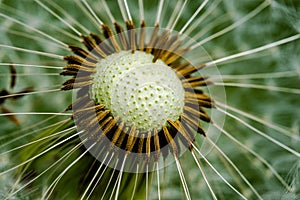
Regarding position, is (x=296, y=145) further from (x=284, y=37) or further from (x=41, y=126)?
(x=41, y=126)

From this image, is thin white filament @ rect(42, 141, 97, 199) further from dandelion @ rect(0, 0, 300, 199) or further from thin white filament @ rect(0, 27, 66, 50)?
thin white filament @ rect(0, 27, 66, 50)

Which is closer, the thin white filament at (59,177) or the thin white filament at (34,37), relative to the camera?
the thin white filament at (59,177)

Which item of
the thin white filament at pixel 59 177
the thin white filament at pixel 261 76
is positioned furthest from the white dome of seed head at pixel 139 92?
the thin white filament at pixel 261 76

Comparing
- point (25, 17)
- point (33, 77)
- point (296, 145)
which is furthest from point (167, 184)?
point (25, 17)

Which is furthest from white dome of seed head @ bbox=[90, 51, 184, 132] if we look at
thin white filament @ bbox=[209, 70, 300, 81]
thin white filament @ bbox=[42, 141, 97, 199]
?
thin white filament @ bbox=[209, 70, 300, 81]

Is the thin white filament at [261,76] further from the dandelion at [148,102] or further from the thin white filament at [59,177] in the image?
the thin white filament at [59,177]

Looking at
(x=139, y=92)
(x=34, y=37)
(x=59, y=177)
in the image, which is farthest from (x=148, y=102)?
(x=34, y=37)

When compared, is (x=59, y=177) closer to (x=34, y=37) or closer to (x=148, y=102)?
(x=148, y=102)
